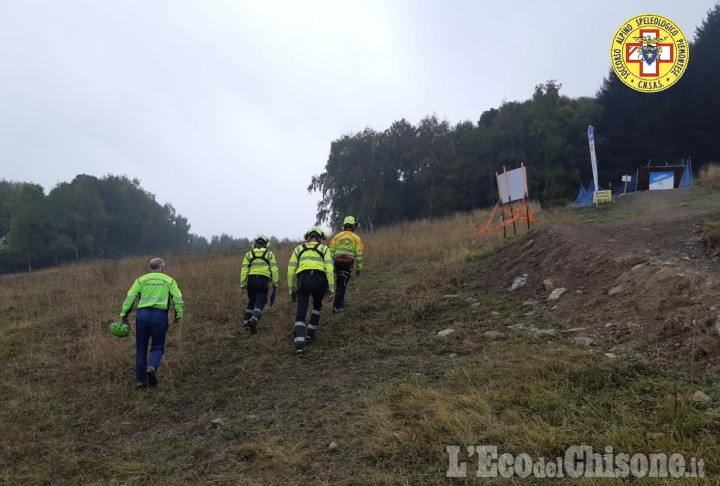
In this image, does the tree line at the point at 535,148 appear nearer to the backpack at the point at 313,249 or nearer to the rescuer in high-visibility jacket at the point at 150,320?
the backpack at the point at 313,249

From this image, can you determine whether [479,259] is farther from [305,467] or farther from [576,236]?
[305,467]

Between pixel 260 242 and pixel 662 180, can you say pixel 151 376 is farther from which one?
pixel 662 180

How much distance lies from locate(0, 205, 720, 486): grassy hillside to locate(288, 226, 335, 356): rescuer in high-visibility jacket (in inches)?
15.7

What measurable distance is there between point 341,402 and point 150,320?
9.82ft

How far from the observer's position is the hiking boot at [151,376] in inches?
210

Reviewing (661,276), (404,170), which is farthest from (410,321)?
(404,170)

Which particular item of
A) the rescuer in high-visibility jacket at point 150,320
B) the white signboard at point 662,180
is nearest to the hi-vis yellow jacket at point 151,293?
the rescuer in high-visibility jacket at point 150,320

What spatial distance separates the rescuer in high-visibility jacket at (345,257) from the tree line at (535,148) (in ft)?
69.3

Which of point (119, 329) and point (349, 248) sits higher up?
point (349, 248)

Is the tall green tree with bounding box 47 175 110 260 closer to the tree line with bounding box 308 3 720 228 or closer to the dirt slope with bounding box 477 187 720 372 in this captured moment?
the tree line with bounding box 308 3 720 228

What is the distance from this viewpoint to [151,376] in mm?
5367

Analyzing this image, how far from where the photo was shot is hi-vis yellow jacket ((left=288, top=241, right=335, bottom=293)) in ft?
20.7

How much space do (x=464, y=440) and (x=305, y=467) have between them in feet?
3.70

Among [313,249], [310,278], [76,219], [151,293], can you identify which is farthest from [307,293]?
[76,219]
